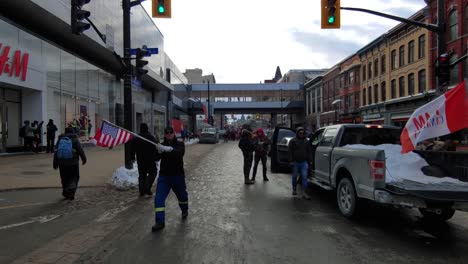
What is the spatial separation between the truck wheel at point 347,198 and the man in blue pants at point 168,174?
293 cm

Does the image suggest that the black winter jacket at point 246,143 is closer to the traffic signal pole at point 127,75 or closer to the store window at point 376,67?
the traffic signal pole at point 127,75

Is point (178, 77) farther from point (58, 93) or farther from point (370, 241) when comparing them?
point (370, 241)

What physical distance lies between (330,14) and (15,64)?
14.0 metres

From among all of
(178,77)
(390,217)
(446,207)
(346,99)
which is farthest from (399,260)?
(178,77)

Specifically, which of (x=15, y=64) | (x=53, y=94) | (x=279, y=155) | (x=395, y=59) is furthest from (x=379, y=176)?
(x=395, y=59)

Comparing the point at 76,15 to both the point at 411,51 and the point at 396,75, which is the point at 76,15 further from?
the point at 396,75

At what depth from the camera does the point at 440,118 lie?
237 inches

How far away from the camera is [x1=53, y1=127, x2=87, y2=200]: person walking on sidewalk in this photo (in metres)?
8.52

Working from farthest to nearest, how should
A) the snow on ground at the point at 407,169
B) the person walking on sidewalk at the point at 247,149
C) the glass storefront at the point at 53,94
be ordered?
the glass storefront at the point at 53,94
the person walking on sidewalk at the point at 247,149
the snow on ground at the point at 407,169

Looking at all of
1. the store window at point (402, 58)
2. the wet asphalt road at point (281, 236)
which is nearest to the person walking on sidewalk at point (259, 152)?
the wet asphalt road at point (281, 236)

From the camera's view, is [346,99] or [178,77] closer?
[346,99]

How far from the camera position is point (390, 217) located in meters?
7.37

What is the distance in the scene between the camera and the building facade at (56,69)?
18.0 meters

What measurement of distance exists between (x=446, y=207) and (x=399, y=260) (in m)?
1.44
